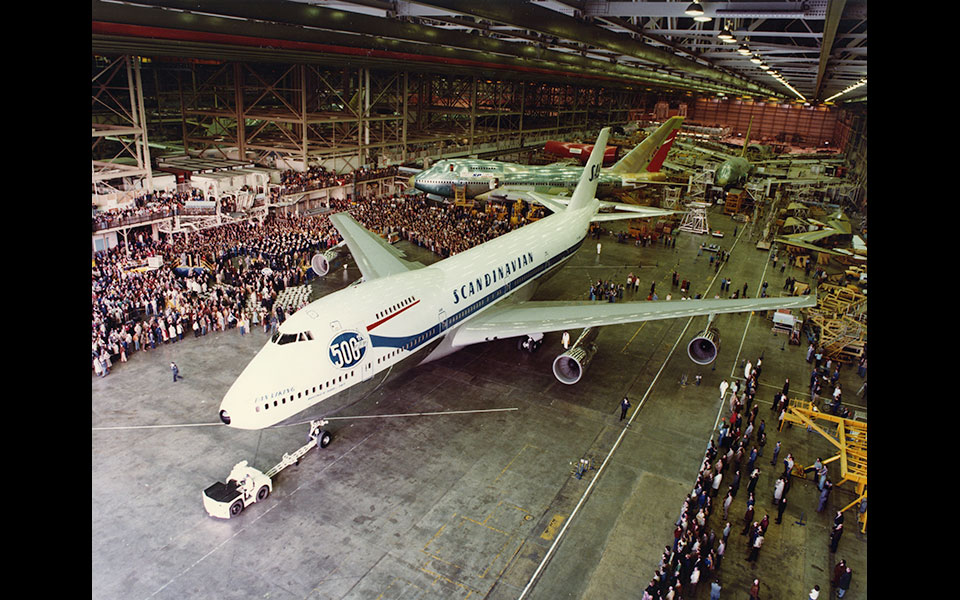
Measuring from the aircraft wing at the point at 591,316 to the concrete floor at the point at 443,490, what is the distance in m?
2.89

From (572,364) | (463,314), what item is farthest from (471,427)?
(572,364)

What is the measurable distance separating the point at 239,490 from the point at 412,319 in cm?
879

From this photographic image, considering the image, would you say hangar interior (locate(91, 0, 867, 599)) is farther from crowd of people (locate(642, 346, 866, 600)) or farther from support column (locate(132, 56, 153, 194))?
support column (locate(132, 56, 153, 194))

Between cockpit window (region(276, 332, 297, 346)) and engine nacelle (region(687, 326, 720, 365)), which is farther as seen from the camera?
engine nacelle (region(687, 326, 720, 365))

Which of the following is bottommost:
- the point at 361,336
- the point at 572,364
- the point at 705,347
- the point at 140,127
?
the point at 572,364

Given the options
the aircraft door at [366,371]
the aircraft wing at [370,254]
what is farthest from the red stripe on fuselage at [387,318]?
the aircraft wing at [370,254]

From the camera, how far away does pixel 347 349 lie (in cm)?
2109

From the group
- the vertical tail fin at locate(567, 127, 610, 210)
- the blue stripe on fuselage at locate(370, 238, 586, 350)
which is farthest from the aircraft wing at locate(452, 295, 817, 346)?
the vertical tail fin at locate(567, 127, 610, 210)

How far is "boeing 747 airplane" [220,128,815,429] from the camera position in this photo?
65.0 ft

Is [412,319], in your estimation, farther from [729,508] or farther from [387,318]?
[729,508]

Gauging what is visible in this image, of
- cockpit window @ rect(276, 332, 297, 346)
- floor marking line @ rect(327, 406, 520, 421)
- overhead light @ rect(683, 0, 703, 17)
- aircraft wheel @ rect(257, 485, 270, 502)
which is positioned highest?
overhead light @ rect(683, 0, 703, 17)

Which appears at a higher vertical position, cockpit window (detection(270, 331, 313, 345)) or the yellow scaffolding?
cockpit window (detection(270, 331, 313, 345))

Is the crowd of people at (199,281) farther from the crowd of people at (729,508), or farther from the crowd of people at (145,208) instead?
the crowd of people at (729,508)

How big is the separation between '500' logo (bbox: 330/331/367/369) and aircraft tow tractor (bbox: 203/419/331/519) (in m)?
4.28
